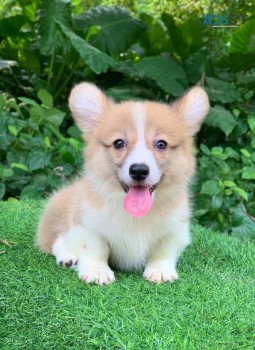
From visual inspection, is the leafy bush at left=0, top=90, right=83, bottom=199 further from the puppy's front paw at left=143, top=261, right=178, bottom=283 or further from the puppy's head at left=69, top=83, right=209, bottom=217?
the puppy's front paw at left=143, top=261, right=178, bottom=283

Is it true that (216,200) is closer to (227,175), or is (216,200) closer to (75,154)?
(227,175)

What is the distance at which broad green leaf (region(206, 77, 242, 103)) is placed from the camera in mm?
5068

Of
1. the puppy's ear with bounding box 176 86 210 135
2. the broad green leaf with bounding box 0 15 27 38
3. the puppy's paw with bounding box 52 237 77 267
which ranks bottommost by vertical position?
the broad green leaf with bounding box 0 15 27 38

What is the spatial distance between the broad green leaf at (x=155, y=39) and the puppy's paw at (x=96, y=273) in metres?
3.97

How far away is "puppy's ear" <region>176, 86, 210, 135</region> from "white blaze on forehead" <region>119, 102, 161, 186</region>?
1.10 ft

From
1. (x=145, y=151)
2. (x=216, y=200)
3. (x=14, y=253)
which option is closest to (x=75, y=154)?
(x=216, y=200)

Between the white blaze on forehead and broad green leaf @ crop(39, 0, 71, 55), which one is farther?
broad green leaf @ crop(39, 0, 71, 55)

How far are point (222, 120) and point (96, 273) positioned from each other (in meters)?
3.01

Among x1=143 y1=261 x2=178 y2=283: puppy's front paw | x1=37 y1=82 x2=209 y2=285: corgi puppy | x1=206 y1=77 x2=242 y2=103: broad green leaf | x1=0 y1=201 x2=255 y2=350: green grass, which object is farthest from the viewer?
x1=206 y1=77 x2=242 y2=103: broad green leaf

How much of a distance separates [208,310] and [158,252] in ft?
1.59

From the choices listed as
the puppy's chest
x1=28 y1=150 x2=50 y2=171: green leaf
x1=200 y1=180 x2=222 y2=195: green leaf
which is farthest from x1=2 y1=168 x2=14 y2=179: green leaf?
the puppy's chest

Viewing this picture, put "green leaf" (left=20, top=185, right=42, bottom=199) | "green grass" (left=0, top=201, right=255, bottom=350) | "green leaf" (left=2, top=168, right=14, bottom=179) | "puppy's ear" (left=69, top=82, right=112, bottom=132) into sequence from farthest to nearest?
"green leaf" (left=20, top=185, right=42, bottom=199) < "green leaf" (left=2, top=168, right=14, bottom=179) < "puppy's ear" (left=69, top=82, right=112, bottom=132) < "green grass" (left=0, top=201, right=255, bottom=350)

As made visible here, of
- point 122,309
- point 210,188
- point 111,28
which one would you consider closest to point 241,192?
point 210,188

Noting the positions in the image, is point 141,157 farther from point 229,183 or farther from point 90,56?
point 90,56
